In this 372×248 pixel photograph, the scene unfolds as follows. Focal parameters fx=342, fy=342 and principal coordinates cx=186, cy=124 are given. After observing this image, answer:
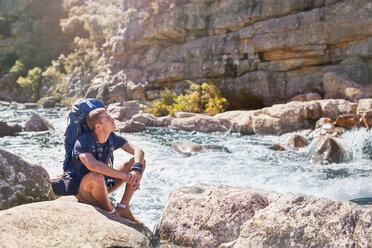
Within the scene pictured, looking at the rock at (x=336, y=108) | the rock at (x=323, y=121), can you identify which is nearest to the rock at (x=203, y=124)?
the rock at (x=323, y=121)

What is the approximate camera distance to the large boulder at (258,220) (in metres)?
2.67

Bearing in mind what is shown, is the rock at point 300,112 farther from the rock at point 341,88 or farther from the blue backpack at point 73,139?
the blue backpack at point 73,139

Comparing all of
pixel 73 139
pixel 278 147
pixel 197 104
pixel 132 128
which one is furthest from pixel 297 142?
pixel 197 104

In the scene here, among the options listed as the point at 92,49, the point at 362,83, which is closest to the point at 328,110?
the point at 362,83

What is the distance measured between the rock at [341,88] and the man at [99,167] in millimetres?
13104

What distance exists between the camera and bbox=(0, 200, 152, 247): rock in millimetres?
2758

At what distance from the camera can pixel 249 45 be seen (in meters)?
20.1

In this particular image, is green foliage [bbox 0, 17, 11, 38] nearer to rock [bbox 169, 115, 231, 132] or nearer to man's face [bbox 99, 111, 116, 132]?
rock [bbox 169, 115, 231, 132]

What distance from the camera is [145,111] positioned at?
19.2 m

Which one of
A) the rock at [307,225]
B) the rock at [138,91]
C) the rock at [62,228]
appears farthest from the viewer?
the rock at [138,91]

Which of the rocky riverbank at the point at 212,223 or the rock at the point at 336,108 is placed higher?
the rock at the point at 336,108

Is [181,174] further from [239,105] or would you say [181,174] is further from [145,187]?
[239,105]

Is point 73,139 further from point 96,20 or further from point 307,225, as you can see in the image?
point 96,20

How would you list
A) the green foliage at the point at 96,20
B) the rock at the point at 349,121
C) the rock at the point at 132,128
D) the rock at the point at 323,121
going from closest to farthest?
the rock at the point at 349,121
the rock at the point at 323,121
the rock at the point at 132,128
the green foliage at the point at 96,20
